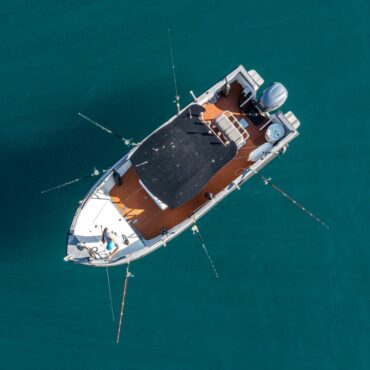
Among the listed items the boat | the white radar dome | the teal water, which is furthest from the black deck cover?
the teal water

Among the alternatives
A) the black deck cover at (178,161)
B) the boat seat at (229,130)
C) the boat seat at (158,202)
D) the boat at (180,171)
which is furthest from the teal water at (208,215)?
the black deck cover at (178,161)

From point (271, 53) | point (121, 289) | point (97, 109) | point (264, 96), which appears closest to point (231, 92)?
point (264, 96)

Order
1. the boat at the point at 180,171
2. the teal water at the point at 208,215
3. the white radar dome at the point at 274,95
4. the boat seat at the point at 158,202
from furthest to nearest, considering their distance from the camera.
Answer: the teal water at the point at 208,215, the white radar dome at the point at 274,95, the boat seat at the point at 158,202, the boat at the point at 180,171

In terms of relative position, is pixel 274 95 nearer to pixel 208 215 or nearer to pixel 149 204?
pixel 208 215

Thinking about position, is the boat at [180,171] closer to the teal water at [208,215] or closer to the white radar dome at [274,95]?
the white radar dome at [274,95]

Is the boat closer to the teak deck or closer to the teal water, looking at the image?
the teak deck

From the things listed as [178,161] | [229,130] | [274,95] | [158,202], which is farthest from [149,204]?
[274,95]
